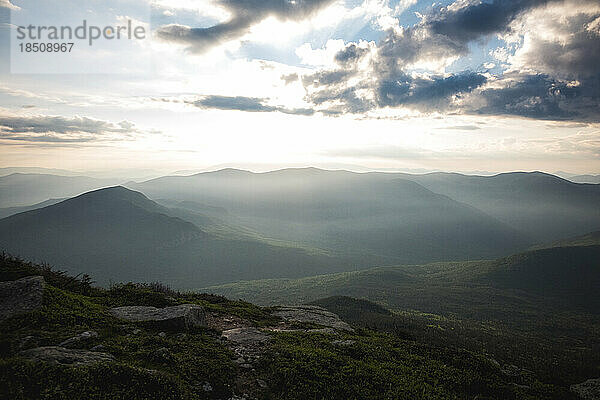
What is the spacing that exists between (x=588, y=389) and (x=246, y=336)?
76.8 ft

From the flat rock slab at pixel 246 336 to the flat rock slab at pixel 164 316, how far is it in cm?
196

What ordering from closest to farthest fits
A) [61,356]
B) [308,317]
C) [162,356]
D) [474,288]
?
[61,356] < [162,356] < [308,317] < [474,288]

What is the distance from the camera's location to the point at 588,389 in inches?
754

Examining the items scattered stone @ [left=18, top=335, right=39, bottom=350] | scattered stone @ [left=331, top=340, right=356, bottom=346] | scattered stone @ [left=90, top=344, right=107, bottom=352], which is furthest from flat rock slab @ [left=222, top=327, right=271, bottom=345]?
scattered stone @ [left=18, top=335, right=39, bottom=350]

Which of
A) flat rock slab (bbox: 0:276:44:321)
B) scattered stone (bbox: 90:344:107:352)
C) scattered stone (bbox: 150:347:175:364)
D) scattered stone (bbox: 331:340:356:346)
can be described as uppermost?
flat rock slab (bbox: 0:276:44:321)

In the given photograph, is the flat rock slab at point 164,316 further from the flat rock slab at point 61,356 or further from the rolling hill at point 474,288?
the rolling hill at point 474,288

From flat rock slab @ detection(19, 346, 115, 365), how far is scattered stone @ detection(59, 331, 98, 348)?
67 centimetres

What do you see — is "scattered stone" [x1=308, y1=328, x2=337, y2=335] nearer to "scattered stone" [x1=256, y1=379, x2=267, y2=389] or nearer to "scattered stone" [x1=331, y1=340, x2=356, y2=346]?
"scattered stone" [x1=331, y1=340, x2=356, y2=346]

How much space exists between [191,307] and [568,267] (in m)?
253

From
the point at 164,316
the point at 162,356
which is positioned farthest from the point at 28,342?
the point at 164,316

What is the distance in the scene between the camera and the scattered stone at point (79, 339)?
1081 cm

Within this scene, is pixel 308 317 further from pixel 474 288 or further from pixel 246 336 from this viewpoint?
pixel 474 288

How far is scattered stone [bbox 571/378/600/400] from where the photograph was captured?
18391 mm

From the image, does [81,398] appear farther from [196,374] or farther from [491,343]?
[491,343]
